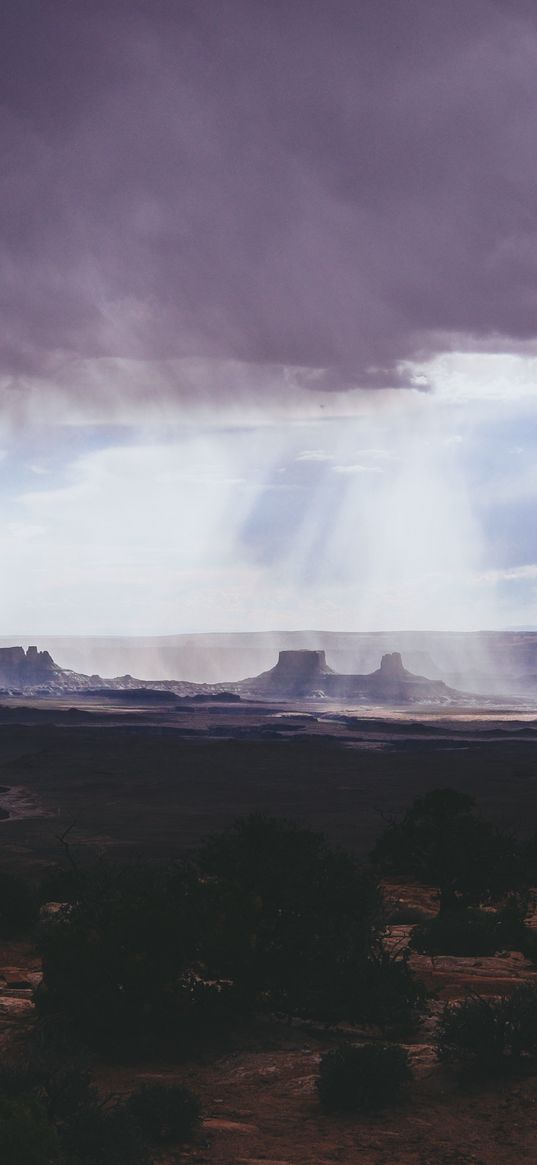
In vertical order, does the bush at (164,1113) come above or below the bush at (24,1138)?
below

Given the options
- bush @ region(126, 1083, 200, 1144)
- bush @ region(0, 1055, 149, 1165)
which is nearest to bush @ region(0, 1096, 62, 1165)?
bush @ region(0, 1055, 149, 1165)

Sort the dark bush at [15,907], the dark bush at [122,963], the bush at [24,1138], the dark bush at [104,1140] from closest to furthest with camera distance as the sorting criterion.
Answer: the bush at [24,1138], the dark bush at [104,1140], the dark bush at [122,963], the dark bush at [15,907]

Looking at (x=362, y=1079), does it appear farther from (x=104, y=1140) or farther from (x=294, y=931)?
(x=294, y=931)

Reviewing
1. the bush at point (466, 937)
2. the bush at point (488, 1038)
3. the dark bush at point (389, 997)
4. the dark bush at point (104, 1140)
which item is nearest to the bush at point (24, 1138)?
the dark bush at point (104, 1140)

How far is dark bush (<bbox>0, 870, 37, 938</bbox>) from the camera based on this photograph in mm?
21750

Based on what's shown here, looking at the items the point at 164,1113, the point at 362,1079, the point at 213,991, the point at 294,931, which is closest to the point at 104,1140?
the point at 164,1113

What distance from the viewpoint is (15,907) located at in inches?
878

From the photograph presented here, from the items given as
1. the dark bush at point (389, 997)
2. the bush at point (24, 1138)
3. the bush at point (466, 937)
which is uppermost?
the bush at point (24, 1138)

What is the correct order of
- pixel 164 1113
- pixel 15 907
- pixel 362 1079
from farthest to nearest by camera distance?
pixel 15 907 < pixel 362 1079 < pixel 164 1113

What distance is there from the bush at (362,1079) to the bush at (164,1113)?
1428mm

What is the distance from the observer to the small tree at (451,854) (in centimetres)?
2453

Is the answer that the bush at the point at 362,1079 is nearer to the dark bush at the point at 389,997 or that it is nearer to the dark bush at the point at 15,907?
the dark bush at the point at 389,997

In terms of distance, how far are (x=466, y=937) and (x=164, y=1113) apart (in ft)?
35.3

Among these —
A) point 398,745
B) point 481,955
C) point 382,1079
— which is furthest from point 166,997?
point 398,745
